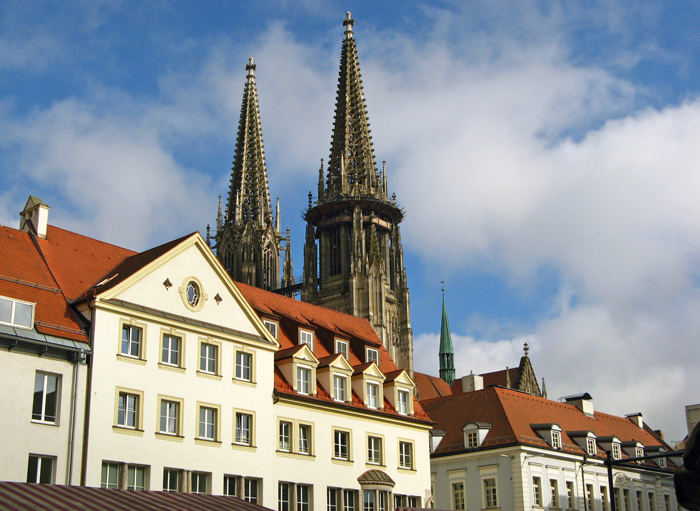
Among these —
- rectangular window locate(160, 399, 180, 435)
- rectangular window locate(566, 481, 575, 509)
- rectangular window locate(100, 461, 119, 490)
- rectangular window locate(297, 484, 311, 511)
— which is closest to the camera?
rectangular window locate(100, 461, 119, 490)

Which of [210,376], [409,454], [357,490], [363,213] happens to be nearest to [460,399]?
[409,454]

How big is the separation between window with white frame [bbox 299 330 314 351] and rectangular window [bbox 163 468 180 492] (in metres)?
10.4

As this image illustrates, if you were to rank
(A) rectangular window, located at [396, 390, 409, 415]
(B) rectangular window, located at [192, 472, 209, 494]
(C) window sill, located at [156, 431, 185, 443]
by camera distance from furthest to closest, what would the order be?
(A) rectangular window, located at [396, 390, 409, 415], (B) rectangular window, located at [192, 472, 209, 494], (C) window sill, located at [156, 431, 185, 443]

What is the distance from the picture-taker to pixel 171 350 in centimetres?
3397

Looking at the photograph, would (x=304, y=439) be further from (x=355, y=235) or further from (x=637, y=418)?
(x=355, y=235)

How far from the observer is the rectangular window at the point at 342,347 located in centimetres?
4316

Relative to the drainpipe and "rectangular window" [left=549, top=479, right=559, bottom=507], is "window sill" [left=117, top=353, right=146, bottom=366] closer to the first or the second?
the drainpipe

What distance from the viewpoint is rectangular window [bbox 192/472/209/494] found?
33188mm

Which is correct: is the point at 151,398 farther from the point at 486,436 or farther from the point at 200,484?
the point at 486,436

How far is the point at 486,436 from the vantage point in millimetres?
50625

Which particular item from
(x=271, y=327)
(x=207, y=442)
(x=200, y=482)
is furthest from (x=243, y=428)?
(x=271, y=327)

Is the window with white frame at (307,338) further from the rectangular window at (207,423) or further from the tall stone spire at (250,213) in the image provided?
the tall stone spire at (250,213)

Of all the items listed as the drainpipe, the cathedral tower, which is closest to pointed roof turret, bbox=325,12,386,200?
the cathedral tower

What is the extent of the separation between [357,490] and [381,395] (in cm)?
474
